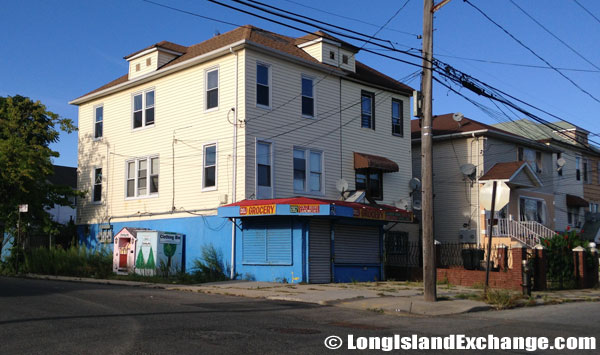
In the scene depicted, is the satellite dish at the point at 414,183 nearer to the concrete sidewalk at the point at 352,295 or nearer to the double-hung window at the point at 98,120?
the concrete sidewalk at the point at 352,295

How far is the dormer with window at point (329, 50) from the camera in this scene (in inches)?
1019

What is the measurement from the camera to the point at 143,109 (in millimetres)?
27312

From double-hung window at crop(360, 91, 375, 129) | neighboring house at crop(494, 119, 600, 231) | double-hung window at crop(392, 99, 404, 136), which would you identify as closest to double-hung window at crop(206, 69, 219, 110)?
double-hung window at crop(360, 91, 375, 129)

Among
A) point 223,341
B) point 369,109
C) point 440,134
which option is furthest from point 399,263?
point 223,341

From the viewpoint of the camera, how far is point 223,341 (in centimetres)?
890

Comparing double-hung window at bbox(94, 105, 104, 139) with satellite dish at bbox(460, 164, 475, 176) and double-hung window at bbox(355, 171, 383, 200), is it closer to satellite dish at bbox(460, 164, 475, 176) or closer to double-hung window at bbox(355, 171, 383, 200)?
double-hung window at bbox(355, 171, 383, 200)

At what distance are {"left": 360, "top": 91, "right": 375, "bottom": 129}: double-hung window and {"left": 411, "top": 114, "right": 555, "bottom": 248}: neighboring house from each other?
22.3ft

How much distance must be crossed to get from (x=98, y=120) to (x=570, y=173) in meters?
29.3

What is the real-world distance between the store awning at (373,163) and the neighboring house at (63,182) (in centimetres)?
3171

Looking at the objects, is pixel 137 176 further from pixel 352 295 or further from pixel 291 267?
pixel 352 295

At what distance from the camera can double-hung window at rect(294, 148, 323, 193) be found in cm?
2439

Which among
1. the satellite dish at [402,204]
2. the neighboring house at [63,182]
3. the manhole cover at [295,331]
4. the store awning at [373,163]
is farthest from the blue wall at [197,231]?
the neighboring house at [63,182]

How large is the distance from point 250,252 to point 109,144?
34.7 ft

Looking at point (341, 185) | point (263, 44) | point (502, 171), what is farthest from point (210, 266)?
point (502, 171)
